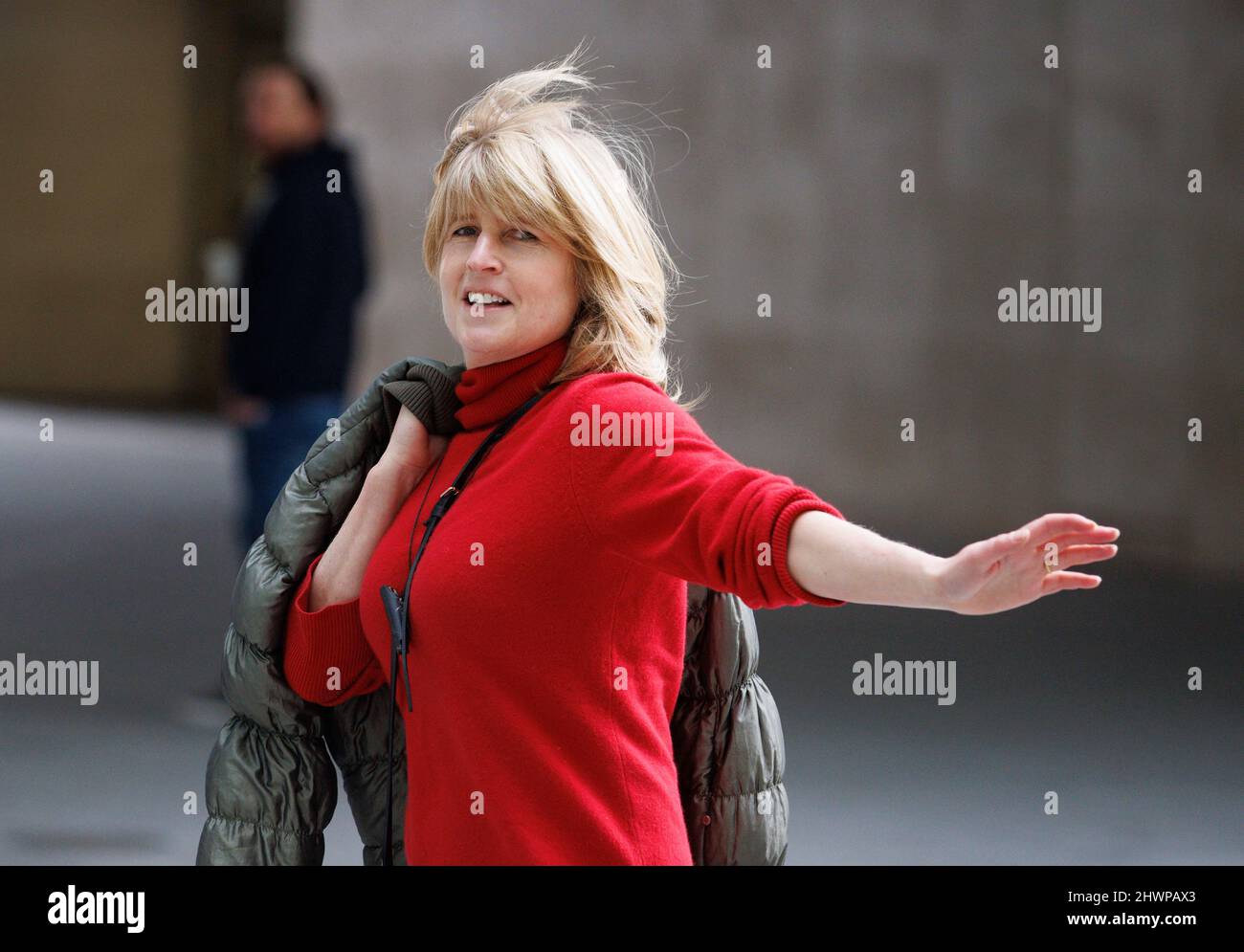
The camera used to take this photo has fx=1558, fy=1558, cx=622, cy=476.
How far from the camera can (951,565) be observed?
1.12 metres

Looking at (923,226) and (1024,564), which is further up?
(923,226)

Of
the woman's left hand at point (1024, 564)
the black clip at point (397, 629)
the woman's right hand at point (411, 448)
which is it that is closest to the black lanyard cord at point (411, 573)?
the black clip at point (397, 629)

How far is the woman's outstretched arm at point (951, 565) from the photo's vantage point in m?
1.10

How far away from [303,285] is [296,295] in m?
0.03

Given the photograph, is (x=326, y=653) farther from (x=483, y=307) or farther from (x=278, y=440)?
(x=278, y=440)

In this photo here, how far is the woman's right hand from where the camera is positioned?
1.61 metres

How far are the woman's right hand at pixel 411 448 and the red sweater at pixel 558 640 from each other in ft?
0.47

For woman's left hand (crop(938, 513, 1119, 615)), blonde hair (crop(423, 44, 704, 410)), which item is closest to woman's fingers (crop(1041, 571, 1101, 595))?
woman's left hand (crop(938, 513, 1119, 615))

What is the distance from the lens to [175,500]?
7727 mm

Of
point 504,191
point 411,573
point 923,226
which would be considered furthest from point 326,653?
point 923,226

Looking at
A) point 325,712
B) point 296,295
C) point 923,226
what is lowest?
point 325,712

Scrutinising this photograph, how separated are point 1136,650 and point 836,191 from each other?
266 centimetres
